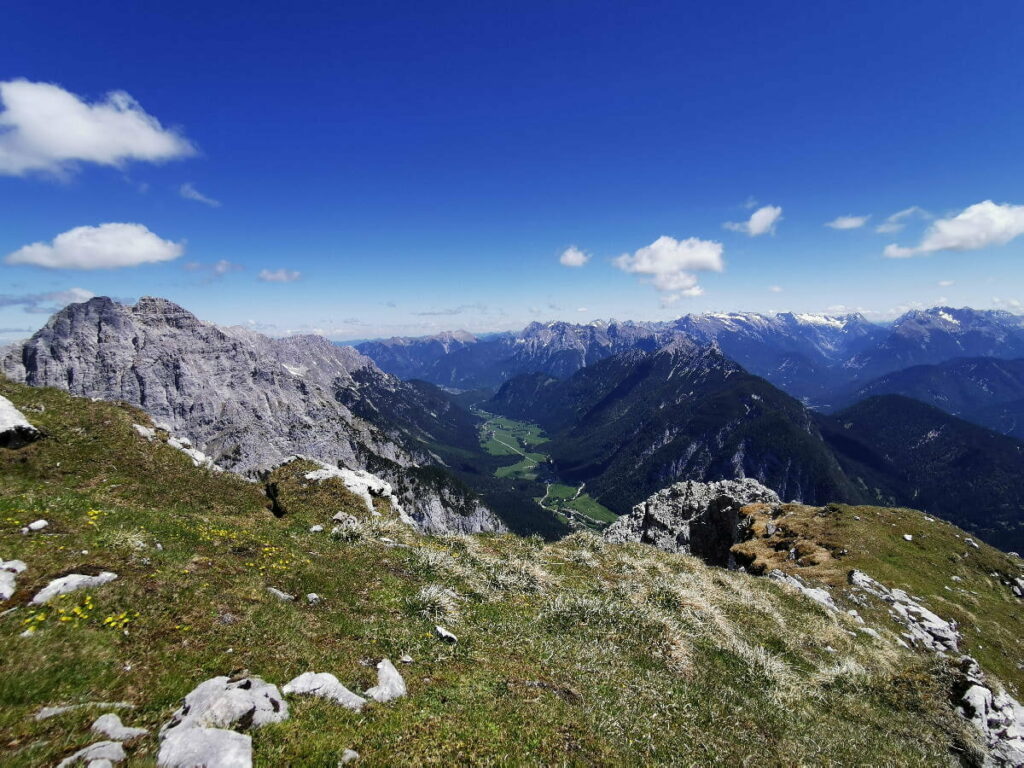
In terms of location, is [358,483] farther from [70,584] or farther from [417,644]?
[70,584]

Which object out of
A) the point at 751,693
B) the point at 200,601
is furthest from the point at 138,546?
the point at 751,693

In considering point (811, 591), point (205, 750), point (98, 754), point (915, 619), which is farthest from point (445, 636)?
point (915, 619)

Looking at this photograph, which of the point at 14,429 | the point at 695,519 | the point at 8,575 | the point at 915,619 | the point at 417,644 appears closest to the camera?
the point at 8,575

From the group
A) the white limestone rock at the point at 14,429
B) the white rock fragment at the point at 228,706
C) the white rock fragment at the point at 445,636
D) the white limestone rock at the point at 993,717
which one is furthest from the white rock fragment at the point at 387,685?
the white limestone rock at the point at 14,429

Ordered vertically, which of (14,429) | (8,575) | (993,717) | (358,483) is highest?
(14,429)

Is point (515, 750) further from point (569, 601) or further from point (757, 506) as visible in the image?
point (757, 506)

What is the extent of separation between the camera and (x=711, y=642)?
Answer: 23344mm

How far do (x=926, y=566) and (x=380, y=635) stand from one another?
7528 cm

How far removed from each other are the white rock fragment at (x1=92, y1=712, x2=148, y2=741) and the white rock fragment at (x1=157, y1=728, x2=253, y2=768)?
77 centimetres

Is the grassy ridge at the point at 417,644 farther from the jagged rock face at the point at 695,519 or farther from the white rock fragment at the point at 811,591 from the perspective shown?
the jagged rock face at the point at 695,519

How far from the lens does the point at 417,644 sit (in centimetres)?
1700

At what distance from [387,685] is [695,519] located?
77.2 metres

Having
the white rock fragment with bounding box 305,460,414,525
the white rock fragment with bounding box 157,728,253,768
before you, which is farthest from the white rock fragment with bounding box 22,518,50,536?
the white rock fragment with bounding box 305,460,414,525

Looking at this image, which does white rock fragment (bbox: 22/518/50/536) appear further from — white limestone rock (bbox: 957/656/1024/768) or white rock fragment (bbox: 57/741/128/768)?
white limestone rock (bbox: 957/656/1024/768)
